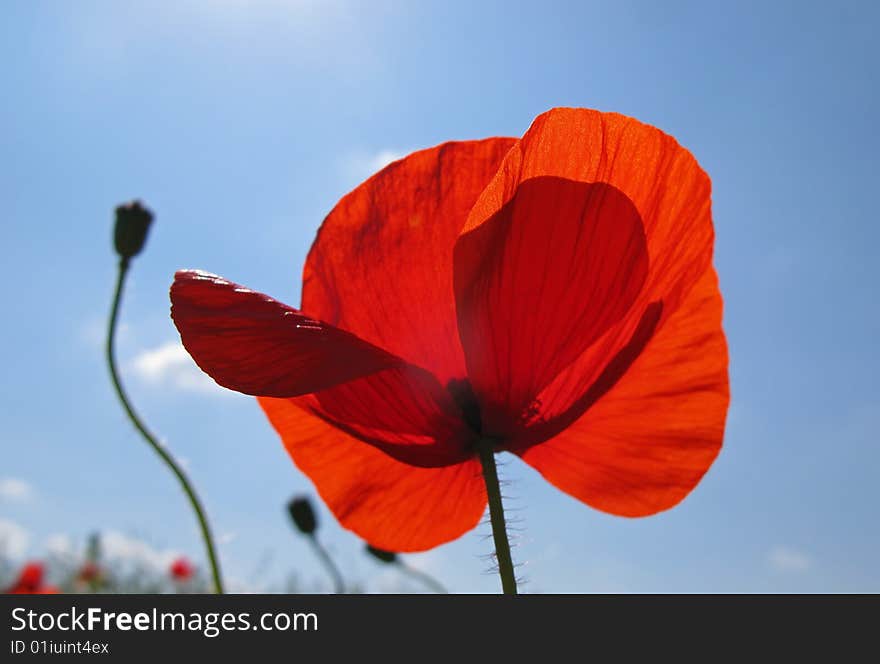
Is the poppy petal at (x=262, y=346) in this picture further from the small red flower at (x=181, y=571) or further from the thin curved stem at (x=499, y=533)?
the small red flower at (x=181, y=571)

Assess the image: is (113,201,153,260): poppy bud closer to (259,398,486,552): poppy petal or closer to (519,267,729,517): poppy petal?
(259,398,486,552): poppy petal

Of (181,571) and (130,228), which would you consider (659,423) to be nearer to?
(130,228)

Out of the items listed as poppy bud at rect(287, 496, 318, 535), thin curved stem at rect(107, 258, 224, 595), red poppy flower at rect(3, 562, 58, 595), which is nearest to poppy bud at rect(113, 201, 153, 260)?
thin curved stem at rect(107, 258, 224, 595)

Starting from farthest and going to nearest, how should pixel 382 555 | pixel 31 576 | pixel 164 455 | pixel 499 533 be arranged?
pixel 31 576 < pixel 382 555 < pixel 164 455 < pixel 499 533

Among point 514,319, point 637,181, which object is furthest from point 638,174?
point 514,319
